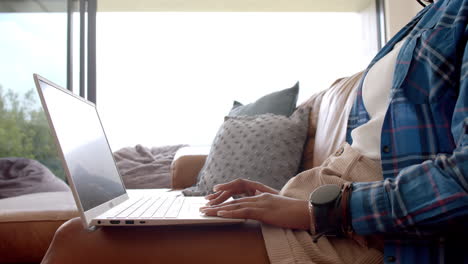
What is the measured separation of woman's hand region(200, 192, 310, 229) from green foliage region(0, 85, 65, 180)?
10.9 feet

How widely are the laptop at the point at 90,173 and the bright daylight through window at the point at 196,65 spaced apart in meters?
3.01

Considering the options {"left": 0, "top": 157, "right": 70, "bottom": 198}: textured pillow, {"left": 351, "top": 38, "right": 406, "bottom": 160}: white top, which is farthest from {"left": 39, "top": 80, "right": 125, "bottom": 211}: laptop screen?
{"left": 0, "top": 157, "right": 70, "bottom": 198}: textured pillow

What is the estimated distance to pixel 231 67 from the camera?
4.14 meters

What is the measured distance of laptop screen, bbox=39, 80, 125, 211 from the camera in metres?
0.69

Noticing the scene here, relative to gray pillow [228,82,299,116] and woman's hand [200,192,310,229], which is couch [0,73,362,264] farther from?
gray pillow [228,82,299,116]

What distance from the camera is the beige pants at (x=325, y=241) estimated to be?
59 cm

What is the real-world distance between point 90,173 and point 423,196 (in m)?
0.61

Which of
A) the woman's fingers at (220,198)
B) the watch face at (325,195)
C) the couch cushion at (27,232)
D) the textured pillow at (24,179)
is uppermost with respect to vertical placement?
the watch face at (325,195)

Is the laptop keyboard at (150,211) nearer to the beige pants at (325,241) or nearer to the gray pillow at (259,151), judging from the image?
the beige pants at (325,241)

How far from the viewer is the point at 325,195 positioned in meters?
0.62

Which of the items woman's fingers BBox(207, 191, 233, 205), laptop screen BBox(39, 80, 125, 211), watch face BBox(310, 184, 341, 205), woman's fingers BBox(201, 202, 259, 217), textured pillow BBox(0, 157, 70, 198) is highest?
laptop screen BBox(39, 80, 125, 211)

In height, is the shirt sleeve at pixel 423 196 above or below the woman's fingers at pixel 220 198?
above

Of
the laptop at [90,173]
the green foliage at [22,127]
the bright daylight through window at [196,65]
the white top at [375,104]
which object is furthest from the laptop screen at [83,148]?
the bright daylight through window at [196,65]

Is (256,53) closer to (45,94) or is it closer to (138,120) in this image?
(138,120)
